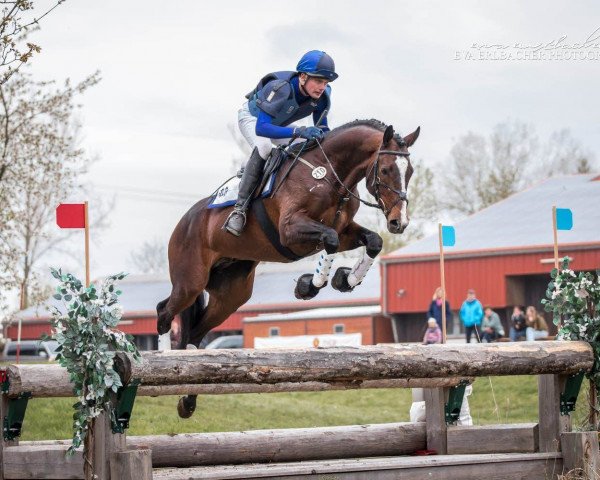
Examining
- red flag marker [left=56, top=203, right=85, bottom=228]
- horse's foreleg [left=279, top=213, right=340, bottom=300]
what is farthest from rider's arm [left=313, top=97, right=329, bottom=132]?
red flag marker [left=56, top=203, right=85, bottom=228]

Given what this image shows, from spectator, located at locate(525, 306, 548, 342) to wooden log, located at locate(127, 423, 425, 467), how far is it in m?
11.7

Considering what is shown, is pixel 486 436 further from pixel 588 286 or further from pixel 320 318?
pixel 320 318

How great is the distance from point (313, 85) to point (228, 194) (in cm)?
106

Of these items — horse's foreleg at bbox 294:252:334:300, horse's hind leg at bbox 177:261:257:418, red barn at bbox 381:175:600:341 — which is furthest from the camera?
red barn at bbox 381:175:600:341

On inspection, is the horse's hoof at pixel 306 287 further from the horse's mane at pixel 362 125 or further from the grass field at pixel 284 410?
the grass field at pixel 284 410

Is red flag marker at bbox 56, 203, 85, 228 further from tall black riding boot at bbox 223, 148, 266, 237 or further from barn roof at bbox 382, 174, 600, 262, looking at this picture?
barn roof at bbox 382, 174, 600, 262

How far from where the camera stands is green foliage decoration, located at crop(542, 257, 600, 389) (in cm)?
602

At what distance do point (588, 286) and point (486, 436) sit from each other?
3.53 ft

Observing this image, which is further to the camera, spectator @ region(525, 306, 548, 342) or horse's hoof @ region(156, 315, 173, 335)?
spectator @ region(525, 306, 548, 342)

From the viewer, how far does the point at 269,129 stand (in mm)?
6766

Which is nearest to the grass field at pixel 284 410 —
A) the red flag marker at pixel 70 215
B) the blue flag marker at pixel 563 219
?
the blue flag marker at pixel 563 219

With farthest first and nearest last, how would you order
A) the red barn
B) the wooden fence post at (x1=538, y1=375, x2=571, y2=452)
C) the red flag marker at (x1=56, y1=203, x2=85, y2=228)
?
the red barn → the red flag marker at (x1=56, y1=203, x2=85, y2=228) → the wooden fence post at (x1=538, y1=375, x2=571, y2=452)

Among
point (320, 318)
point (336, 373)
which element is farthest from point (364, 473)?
point (320, 318)

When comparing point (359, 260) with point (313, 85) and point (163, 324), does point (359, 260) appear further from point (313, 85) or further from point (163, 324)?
point (163, 324)
